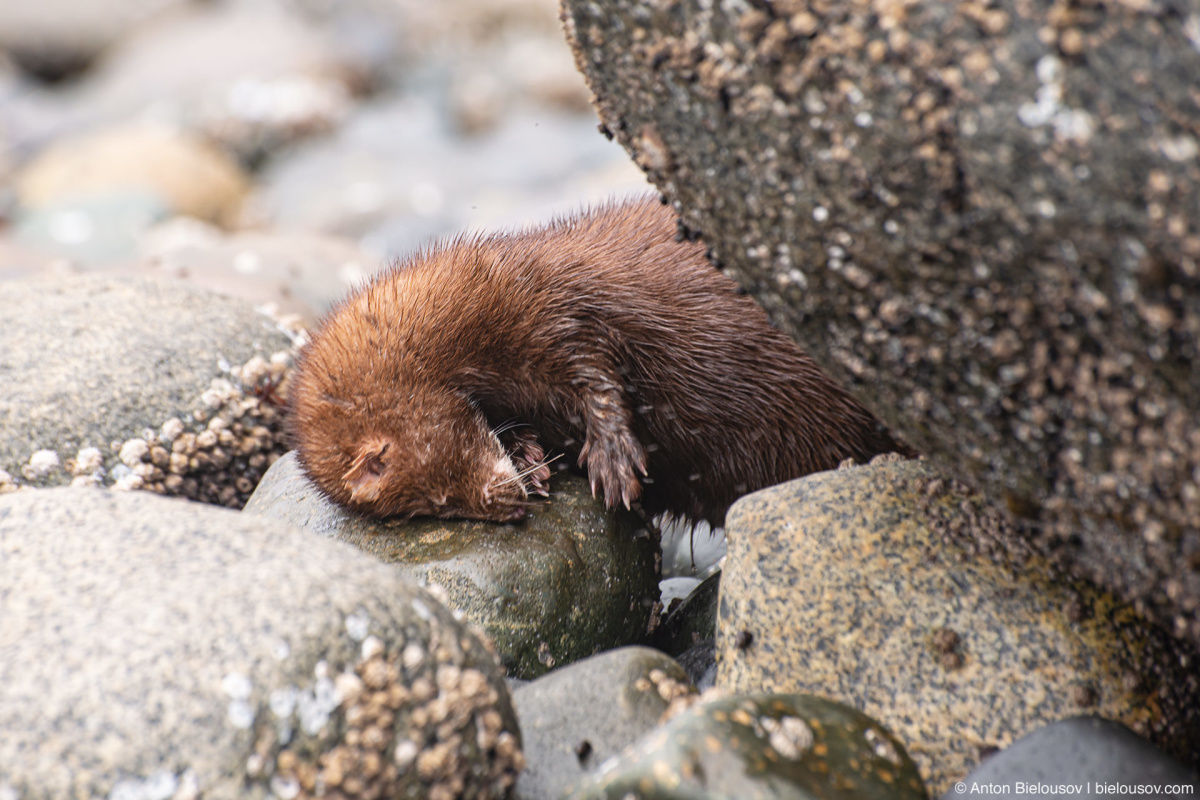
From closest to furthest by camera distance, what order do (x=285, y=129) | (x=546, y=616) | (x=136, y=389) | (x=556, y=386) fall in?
(x=546, y=616), (x=556, y=386), (x=136, y=389), (x=285, y=129)

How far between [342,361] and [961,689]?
2390 millimetres

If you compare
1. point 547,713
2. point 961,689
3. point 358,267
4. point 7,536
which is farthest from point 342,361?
point 358,267

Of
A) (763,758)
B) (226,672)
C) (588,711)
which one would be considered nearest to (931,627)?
(763,758)

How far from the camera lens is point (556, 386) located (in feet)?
12.8

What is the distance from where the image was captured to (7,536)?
269cm

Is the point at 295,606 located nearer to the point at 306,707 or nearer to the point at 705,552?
the point at 306,707

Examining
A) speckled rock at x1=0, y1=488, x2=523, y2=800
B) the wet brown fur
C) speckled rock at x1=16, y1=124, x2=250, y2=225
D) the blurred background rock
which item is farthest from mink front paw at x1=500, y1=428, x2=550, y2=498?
speckled rock at x1=16, y1=124, x2=250, y2=225

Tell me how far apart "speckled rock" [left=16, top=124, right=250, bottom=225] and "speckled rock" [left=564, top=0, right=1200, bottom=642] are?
36.7 feet

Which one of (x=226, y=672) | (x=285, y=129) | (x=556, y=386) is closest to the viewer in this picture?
(x=226, y=672)

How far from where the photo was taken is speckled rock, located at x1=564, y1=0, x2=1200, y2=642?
1939 mm

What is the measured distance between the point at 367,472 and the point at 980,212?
2362mm

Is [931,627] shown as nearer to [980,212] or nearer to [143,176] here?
[980,212]

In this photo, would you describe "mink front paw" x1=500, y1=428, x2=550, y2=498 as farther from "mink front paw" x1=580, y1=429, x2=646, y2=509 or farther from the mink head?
"mink front paw" x1=580, y1=429, x2=646, y2=509

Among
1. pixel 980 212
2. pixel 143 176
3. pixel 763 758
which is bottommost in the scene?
pixel 143 176
